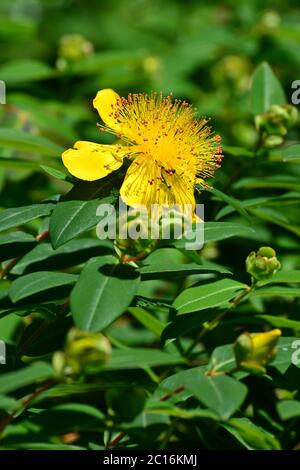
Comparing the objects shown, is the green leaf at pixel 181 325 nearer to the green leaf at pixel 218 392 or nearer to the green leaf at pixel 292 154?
the green leaf at pixel 218 392

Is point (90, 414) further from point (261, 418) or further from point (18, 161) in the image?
point (18, 161)

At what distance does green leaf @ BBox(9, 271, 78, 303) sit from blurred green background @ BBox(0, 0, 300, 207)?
53 cm

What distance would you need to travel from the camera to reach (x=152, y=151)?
1457mm

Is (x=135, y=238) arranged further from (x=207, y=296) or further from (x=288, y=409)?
(x=288, y=409)

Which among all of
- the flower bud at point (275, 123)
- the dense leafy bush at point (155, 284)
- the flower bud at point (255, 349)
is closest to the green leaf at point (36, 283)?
the dense leafy bush at point (155, 284)

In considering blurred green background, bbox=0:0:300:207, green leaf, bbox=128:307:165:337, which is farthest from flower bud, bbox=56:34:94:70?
green leaf, bbox=128:307:165:337

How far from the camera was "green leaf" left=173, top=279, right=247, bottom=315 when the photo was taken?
1309 mm

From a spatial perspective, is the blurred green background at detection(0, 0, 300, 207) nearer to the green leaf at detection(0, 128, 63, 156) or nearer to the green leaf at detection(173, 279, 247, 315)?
the green leaf at detection(0, 128, 63, 156)

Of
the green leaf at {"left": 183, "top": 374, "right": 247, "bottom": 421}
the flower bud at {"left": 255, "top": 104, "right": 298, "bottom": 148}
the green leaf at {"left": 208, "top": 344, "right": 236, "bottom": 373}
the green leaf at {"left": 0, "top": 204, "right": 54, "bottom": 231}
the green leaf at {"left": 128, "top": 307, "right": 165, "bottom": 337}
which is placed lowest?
the green leaf at {"left": 183, "top": 374, "right": 247, "bottom": 421}

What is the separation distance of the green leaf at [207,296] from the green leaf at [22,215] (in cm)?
28

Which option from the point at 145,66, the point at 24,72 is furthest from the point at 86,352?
the point at 145,66

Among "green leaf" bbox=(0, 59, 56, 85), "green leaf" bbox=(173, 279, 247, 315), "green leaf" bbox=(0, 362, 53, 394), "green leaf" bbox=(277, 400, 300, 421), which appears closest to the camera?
"green leaf" bbox=(0, 362, 53, 394)

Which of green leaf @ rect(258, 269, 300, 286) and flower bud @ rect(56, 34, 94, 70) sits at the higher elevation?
flower bud @ rect(56, 34, 94, 70)

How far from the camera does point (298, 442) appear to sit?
152cm
